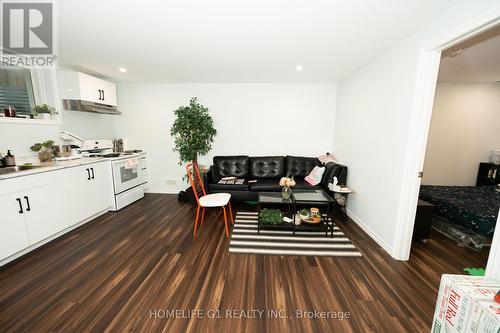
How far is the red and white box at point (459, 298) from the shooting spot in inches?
40.4

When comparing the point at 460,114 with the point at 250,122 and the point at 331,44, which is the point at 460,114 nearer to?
the point at 331,44

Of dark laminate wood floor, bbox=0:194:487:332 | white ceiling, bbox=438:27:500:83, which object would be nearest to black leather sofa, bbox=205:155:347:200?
dark laminate wood floor, bbox=0:194:487:332

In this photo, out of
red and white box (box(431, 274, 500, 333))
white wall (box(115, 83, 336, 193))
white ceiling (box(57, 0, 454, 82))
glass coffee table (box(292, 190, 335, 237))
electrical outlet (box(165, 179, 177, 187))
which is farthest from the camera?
electrical outlet (box(165, 179, 177, 187))

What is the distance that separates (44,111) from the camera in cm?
278

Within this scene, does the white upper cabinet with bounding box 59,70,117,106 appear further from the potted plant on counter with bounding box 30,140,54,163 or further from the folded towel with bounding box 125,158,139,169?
the folded towel with bounding box 125,158,139,169

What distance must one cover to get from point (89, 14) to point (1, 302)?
257cm

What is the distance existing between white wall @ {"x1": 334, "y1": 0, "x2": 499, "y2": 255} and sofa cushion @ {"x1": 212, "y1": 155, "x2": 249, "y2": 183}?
2.00m

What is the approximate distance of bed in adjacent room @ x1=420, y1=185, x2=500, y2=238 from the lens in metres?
2.24

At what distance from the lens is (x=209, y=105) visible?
4.05m

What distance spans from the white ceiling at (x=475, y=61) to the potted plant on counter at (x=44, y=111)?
17.3 feet

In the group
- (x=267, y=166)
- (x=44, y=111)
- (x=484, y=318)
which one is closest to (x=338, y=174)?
(x=267, y=166)

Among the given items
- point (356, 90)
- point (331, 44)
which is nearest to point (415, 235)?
point (356, 90)

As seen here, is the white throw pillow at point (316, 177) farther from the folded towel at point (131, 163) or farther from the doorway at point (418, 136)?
the folded towel at point (131, 163)

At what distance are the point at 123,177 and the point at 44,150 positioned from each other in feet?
3.52
